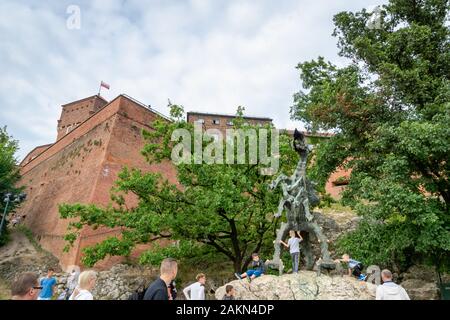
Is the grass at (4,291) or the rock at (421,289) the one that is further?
the grass at (4,291)

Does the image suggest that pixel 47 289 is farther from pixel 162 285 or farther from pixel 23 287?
pixel 162 285

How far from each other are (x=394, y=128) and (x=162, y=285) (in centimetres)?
1187

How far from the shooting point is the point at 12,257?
2258 cm

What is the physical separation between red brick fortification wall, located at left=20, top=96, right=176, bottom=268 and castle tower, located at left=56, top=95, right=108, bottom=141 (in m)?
15.3

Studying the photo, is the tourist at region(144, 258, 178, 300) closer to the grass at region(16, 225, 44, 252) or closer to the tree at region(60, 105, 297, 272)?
the tree at region(60, 105, 297, 272)

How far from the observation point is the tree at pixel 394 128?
11.1 m

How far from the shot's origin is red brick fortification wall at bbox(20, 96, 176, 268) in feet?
73.5

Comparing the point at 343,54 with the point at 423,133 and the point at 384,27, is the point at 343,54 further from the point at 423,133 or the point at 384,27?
the point at 423,133

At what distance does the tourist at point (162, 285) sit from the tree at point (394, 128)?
30.8 ft

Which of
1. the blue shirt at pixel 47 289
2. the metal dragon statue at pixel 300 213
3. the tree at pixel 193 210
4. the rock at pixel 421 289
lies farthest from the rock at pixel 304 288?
the rock at pixel 421 289

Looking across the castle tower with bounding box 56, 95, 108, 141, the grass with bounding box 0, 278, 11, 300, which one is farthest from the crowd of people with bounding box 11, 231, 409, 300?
the castle tower with bounding box 56, 95, 108, 141

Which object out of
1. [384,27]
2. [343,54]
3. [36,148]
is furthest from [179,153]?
[36,148]

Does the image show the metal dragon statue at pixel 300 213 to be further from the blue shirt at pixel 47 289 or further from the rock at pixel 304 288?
the blue shirt at pixel 47 289
